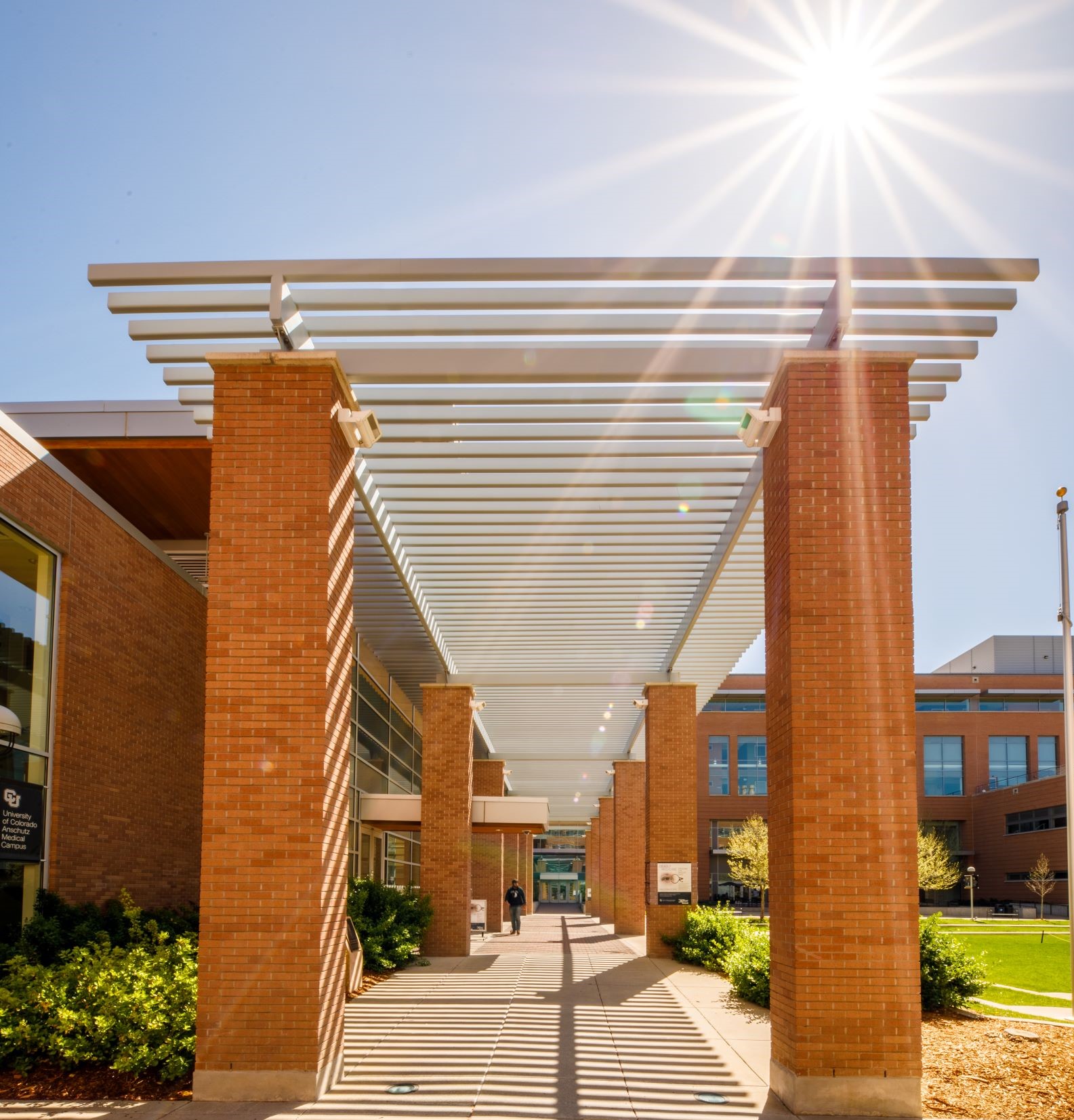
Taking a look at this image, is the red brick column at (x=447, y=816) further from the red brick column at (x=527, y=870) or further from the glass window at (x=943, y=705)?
the glass window at (x=943, y=705)

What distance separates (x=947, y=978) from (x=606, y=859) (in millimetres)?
31557

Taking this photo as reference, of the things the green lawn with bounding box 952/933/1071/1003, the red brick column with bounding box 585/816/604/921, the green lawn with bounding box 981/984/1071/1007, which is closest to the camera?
the green lawn with bounding box 981/984/1071/1007

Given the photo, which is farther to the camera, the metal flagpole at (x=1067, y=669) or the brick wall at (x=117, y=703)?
the metal flagpole at (x=1067, y=669)

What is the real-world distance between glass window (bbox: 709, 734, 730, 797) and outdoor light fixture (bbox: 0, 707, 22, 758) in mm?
67316

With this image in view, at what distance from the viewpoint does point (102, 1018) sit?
9.01 m

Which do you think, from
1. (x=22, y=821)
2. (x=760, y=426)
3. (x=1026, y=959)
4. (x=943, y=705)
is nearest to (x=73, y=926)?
(x=22, y=821)

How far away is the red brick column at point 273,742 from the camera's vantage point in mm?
8766

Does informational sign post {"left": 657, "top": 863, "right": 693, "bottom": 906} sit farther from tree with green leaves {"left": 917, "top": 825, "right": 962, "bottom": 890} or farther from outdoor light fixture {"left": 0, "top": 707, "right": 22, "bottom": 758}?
tree with green leaves {"left": 917, "top": 825, "right": 962, "bottom": 890}

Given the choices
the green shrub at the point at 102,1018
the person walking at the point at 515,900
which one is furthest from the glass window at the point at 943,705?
the green shrub at the point at 102,1018

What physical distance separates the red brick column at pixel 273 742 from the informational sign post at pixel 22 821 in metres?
4.20

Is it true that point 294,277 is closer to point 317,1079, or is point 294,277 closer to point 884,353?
point 884,353

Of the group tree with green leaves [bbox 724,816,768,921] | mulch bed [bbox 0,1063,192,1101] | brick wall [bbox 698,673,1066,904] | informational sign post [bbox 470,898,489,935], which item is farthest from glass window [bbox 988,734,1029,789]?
mulch bed [bbox 0,1063,192,1101]

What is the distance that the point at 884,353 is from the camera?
376 inches

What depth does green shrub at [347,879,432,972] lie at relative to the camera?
18375 mm
